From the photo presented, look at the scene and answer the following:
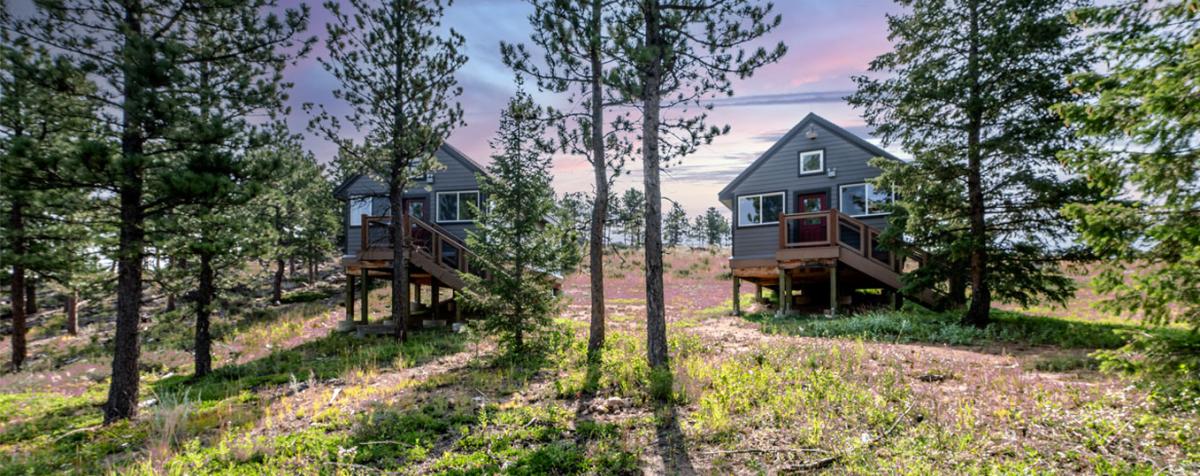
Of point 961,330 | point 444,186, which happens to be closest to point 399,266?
point 444,186

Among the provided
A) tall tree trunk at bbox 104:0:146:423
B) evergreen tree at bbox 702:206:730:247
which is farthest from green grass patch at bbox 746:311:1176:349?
evergreen tree at bbox 702:206:730:247

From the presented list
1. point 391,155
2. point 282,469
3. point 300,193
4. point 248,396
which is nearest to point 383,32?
point 391,155

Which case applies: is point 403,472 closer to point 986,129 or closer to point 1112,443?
point 1112,443

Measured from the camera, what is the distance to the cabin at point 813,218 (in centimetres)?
1706

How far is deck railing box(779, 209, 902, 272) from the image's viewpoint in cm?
1666

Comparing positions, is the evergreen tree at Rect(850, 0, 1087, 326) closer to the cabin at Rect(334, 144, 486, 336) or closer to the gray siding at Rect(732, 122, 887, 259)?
the gray siding at Rect(732, 122, 887, 259)

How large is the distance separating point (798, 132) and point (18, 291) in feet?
90.0

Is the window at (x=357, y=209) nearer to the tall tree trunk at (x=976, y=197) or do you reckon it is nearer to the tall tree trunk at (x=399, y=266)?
the tall tree trunk at (x=399, y=266)

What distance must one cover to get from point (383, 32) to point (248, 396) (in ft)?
33.2

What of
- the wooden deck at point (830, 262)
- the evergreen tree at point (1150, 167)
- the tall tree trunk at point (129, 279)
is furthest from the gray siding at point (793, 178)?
the tall tree trunk at point (129, 279)

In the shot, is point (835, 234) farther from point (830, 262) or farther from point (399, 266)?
point (399, 266)

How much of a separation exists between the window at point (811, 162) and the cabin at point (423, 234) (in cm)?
1205

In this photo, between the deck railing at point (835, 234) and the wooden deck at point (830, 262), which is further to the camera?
the deck railing at point (835, 234)

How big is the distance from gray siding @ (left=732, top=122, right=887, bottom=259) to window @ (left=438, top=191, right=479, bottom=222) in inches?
420
